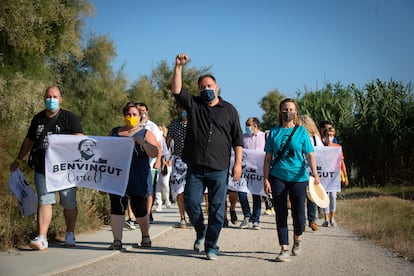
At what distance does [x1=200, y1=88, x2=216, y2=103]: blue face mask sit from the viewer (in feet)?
24.2

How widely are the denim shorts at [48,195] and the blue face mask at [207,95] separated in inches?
99.5

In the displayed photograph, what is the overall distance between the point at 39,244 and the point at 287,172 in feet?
11.6

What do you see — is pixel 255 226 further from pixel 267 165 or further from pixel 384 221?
pixel 267 165

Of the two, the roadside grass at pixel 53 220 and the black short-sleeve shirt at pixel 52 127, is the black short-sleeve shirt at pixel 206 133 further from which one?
the roadside grass at pixel 53 220

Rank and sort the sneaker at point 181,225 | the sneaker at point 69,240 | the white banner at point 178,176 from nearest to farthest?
the sneaker at point 69,240 → the sneaker at point 181,225 → the white banner at point 178,176

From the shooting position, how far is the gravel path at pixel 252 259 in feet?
21.6

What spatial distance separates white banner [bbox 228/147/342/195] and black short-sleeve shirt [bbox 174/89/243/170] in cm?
421

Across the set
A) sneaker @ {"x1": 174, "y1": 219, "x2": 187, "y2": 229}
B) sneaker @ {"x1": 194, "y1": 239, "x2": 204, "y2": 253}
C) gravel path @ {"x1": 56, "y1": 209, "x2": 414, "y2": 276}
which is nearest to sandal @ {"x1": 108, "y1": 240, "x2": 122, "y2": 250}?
gravel path @ {"x1": 56, "y1": 209, "x2": 414, "y2": 276}

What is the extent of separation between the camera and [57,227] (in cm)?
889

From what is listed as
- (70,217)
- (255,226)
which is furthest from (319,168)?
(70,217)

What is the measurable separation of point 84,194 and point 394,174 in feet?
61.5

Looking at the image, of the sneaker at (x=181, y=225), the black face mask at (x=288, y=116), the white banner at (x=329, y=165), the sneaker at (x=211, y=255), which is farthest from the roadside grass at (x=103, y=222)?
the sneaker at (x=211, y=255)

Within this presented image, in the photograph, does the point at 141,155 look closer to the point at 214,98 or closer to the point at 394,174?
the point at 214,98

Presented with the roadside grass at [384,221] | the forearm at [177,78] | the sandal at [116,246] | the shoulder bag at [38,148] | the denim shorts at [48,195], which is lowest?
the roadside grass at [384,221]
